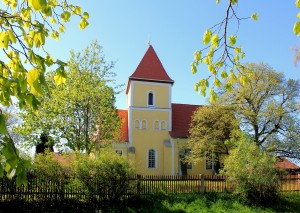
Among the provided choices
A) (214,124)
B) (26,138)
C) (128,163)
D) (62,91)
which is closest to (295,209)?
(128,163)

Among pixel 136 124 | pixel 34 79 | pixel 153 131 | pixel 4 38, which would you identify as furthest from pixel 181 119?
pixel 34 79

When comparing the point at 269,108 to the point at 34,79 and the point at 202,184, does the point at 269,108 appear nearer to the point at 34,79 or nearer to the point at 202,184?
the point at 202,184

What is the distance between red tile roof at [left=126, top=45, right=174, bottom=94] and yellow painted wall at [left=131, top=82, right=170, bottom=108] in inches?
26.1

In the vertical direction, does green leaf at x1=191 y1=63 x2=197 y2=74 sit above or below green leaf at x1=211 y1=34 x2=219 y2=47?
below

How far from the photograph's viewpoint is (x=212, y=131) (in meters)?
30.3

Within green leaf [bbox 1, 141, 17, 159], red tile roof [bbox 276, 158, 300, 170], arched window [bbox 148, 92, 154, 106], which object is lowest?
red tile roof [bbox 276, 158, 300, 170]

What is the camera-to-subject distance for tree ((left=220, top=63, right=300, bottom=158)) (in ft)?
91.6

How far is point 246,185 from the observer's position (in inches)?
649

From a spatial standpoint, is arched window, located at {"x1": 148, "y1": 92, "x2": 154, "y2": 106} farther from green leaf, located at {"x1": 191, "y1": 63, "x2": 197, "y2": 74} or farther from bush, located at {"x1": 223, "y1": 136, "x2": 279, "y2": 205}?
green leaf, located at {"x1": 191, "y1": 63, "x2": 197, "y2": 74}

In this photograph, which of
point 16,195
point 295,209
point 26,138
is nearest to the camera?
point 16,195

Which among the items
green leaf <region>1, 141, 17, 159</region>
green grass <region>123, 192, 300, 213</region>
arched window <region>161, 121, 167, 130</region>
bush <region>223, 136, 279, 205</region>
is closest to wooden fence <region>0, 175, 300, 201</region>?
Result: green grass <region>123, 192, 300, 213</region>

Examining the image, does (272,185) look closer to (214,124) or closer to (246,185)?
(246,185)

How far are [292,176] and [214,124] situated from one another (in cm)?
1127

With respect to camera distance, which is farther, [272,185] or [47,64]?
[272,185]
